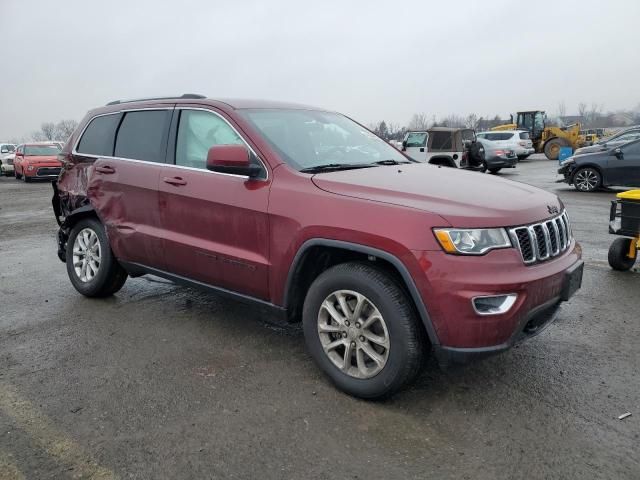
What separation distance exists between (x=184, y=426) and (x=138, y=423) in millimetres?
265

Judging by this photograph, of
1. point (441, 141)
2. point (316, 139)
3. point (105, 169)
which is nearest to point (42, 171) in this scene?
point (441, 141)

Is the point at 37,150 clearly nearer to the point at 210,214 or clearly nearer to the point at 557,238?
the point at 210,214

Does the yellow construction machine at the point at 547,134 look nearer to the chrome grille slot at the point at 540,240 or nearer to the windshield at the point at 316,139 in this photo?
the windshield at the point at 316,139

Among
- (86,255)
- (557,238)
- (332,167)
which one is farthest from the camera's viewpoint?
(86,255)

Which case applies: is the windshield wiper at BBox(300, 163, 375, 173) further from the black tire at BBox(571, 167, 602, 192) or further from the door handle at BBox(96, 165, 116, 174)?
the black tire at BBox(571, 167, 602, 192)

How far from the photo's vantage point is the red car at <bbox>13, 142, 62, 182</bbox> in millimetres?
21984

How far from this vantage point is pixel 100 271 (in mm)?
4922

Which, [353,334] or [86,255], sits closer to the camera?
[353,334]

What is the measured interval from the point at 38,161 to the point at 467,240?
23.2 metres

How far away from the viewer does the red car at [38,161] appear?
72.1 ft

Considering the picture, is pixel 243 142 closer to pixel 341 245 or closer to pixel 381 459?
pixel 341 245

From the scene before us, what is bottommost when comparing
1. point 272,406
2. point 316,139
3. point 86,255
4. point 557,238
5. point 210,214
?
point 272,406

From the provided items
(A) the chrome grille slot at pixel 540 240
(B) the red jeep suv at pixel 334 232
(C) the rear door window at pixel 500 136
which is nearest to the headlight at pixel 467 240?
(B) the red jeep suv at pixel 334 232

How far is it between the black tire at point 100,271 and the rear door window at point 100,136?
2.17 feet
